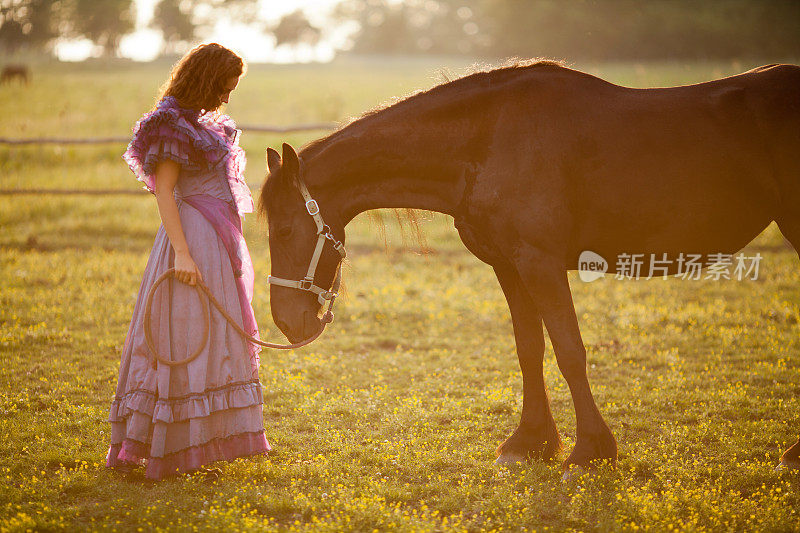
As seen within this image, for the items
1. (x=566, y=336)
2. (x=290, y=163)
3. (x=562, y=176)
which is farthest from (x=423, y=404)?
(x=290, y=163)

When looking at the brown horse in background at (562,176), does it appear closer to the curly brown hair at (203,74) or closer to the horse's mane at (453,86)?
the horse's mane at (453,86)

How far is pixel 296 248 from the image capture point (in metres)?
4.36

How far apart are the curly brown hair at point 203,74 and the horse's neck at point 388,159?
0.71 metres

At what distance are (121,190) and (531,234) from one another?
12248 millimetres

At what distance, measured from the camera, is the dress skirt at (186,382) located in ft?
13.7

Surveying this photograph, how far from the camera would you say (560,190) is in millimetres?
4227

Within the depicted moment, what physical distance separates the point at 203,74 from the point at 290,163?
0.77 meters

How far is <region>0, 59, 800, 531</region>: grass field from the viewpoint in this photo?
3961 millimetres

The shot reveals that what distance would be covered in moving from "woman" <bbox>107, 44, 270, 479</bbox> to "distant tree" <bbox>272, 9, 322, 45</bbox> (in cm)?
8147

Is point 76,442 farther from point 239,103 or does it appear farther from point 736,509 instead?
point 239,103

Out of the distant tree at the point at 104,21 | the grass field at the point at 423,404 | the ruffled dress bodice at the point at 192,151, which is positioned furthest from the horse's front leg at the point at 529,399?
the distant tree at the point at 104,21

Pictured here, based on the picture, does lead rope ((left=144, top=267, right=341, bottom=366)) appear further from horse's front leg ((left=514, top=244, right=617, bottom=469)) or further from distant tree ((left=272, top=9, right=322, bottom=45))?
distant tree ((left=272, top=9, right=322, bottom=45))

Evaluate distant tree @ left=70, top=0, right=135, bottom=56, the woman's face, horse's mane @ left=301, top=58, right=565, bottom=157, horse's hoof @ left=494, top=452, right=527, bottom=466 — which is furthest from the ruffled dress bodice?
distant tree @ left=70, top=0, right=135, bottom=56

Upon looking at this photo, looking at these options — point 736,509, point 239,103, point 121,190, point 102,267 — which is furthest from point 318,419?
point 239,103
